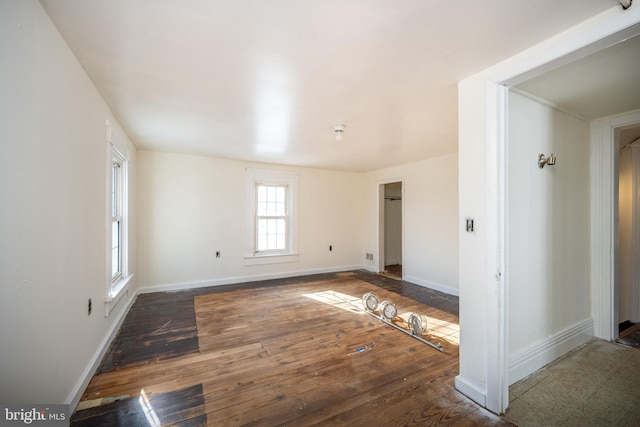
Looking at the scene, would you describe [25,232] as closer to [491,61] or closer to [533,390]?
[491,61]

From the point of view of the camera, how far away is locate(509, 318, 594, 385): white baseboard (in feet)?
6.34

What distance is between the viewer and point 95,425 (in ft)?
5.00

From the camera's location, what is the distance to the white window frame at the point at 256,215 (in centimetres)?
488

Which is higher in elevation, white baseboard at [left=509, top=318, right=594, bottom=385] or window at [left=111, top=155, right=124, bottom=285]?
window at [left=111, top=155, right=124, bottom=285]

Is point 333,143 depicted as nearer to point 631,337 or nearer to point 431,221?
point 431,221

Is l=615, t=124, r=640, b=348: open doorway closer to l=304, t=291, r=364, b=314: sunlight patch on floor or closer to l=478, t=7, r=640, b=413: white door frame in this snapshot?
l=478, t=7, r=640, b=413: white door frame

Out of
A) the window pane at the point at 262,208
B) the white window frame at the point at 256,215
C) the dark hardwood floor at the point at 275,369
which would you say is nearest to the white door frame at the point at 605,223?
the dark hardwood floor at the point at 275,369

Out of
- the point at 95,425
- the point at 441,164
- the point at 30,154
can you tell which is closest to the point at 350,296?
the point at 441,164

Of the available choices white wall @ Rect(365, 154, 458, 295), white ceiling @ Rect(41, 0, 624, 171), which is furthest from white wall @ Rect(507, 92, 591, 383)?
white wall @ Rect(365, 154, 458, 295)

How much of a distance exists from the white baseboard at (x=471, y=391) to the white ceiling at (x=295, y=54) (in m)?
2.20

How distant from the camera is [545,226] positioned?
2.14m

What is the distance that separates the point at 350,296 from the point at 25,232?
3.66m

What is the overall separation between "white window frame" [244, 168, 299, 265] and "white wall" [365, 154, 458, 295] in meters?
2.16

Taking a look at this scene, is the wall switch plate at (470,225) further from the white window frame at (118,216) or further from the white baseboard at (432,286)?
the white window frame at (118,216)
